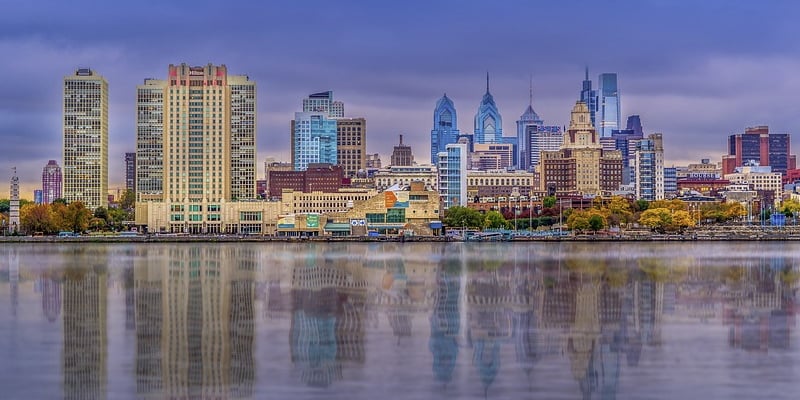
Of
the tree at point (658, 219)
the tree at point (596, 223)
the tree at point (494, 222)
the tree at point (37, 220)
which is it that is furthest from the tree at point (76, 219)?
the tree at point (658, 219)

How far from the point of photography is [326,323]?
43000 mm

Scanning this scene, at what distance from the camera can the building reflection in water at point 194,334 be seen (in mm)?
30812

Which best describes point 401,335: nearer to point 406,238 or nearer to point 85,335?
point 85,335

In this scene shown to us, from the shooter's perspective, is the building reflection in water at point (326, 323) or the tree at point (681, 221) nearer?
the building reflection in water at point (326, 323)

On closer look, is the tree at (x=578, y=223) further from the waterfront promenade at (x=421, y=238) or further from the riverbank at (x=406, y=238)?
the riverbank at (x=406, y=238)

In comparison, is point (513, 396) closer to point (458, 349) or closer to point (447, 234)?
point (458, 349)

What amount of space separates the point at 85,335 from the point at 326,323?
8.26 meters

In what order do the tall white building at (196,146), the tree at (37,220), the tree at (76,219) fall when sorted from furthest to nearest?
the tall white building at (196,146) → the tree at (76,219) → the tree at (37,220)

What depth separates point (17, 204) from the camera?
6575 inches

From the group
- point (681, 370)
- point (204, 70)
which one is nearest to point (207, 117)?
point (204, 70)

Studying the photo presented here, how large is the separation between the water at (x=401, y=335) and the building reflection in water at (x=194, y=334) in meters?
0.08

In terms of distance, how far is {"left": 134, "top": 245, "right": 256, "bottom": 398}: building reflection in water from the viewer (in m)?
30.8

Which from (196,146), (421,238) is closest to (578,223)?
(421,238)

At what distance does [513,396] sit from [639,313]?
1856 cm
